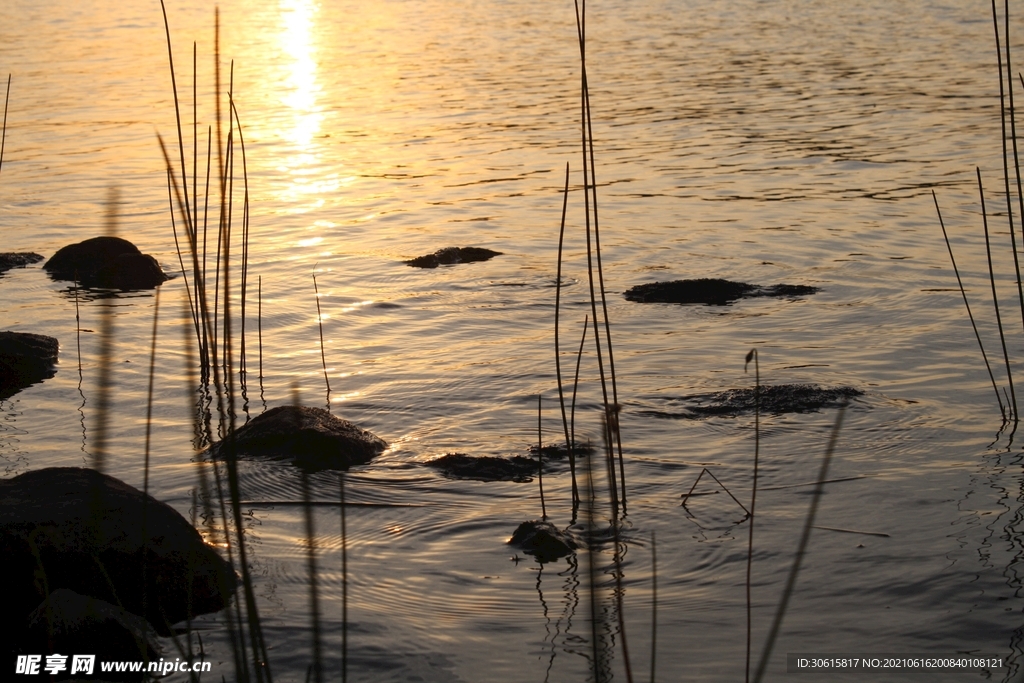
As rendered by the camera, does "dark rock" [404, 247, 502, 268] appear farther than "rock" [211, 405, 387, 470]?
Yes

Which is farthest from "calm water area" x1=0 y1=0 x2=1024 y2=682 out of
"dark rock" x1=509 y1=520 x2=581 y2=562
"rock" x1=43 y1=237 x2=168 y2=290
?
"rock" x1=43 y1=237 x2=168 y2=290

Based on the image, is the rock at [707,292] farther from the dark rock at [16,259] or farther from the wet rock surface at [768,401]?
the dark rock at [16,259]

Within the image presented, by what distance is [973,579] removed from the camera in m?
3.09

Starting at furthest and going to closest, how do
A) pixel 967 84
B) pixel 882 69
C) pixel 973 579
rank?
pixel 882 69 → pixel 967 84 → pixel 973 579

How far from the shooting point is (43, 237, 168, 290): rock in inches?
265

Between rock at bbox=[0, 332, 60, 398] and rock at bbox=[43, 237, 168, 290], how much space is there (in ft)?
4.85

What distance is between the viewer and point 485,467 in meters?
3.91

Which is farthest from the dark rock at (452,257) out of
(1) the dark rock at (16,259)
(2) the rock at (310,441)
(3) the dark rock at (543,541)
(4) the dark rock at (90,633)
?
(4) the dark rock at (90,633)

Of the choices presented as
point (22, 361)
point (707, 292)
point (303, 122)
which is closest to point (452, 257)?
point (707, 292)

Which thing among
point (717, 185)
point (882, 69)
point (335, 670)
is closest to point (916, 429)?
point (335, 670)

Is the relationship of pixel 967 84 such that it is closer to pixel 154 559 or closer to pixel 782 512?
pixel 782 512

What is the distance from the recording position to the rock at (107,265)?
22.1 ft

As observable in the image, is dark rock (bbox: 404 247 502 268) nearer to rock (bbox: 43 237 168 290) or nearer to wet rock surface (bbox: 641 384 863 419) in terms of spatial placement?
rock (bbox: 43 237 168 290)

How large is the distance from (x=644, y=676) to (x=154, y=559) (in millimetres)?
1270
